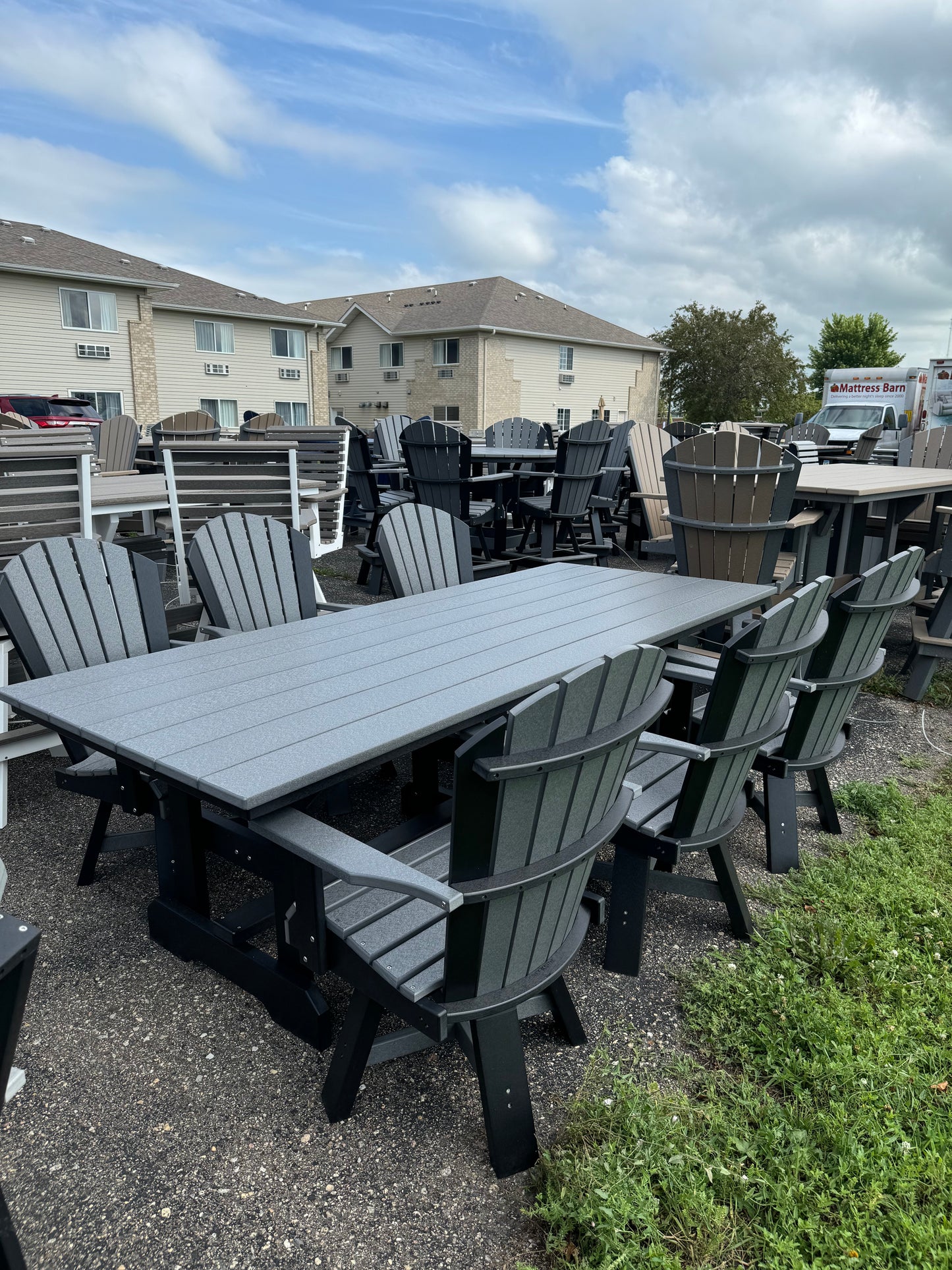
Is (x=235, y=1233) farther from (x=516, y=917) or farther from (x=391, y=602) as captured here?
(x=391, y=602)

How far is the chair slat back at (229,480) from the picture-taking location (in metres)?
4.26

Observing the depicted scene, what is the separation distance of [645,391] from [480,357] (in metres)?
10.6

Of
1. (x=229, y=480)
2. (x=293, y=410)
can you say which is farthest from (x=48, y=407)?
(x=229, y=480)

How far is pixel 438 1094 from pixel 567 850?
32.7 inches

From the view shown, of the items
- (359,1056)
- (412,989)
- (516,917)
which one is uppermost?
(516,917)

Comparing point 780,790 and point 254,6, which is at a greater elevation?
point 254,6

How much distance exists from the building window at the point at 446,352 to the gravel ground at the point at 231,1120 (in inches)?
1190

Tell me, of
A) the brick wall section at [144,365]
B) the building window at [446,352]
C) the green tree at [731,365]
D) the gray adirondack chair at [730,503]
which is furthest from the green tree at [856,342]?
the gray adirondack chair at [730,503]

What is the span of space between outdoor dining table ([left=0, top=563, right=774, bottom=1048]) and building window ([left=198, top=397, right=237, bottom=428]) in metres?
25.4

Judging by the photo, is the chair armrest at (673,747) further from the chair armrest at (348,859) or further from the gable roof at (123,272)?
the gable roof at (123,272)

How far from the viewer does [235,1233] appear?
1570mm

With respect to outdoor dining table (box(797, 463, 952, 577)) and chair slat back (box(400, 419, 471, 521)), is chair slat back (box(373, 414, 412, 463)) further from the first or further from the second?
outdoor dining table (box(797, 463, 952, 577))

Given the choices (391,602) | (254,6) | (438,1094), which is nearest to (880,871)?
(438,1094)

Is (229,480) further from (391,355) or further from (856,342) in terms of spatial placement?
(856,342)
